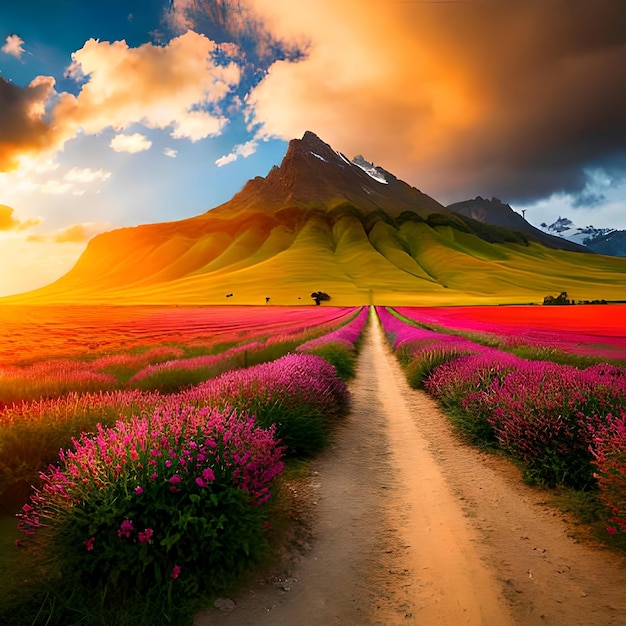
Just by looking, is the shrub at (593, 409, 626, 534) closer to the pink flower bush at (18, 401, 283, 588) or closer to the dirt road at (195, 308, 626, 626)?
the dirt road at (195, 308, 626, 626)

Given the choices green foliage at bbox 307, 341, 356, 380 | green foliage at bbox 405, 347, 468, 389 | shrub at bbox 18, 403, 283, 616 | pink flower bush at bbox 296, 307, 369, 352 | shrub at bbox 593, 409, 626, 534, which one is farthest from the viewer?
pink flower bush at bbox 296, 307, 369, 352

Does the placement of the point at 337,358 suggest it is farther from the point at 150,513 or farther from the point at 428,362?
the point at 150,513

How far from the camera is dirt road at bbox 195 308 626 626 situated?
326cm

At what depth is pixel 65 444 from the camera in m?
5.33

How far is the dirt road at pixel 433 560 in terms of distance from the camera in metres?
3.26

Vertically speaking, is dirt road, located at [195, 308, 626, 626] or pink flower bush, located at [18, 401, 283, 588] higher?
pink flower bush, located at [18, 401, 283, 588]

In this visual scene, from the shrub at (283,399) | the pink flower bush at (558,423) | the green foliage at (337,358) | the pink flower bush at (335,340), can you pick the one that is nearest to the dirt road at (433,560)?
the pink flower bush at (558,423)

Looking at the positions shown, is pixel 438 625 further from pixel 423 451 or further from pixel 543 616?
pixel 423 451

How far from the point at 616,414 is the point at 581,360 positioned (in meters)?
9.12

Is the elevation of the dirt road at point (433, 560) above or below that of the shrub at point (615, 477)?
below

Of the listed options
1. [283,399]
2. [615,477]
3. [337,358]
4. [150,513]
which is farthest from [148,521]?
[337,358]

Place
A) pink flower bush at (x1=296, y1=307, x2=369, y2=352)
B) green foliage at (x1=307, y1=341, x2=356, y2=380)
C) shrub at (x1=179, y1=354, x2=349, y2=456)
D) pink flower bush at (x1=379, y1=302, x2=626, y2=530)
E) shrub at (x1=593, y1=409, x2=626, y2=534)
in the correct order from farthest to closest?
pink flower bush at (x1=296, y1=307, x2=369, y2=352) < green foliage at (x1=307, y1=341, x2=356, y2=380) < shrub at (x1=179, y1=354, x2=349, y2=456) < pink flower bush at (x1=379, y1=302, x2=626, y2=530) < shrub at (x1=593, y1=409, x2=626, y2=534)

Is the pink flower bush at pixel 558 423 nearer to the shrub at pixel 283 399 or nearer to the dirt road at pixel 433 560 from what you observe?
the dirt road at pixel 433 560

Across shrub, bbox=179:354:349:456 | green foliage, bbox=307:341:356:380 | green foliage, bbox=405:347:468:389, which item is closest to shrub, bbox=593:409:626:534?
shrub, bbox=179:354:349:456
